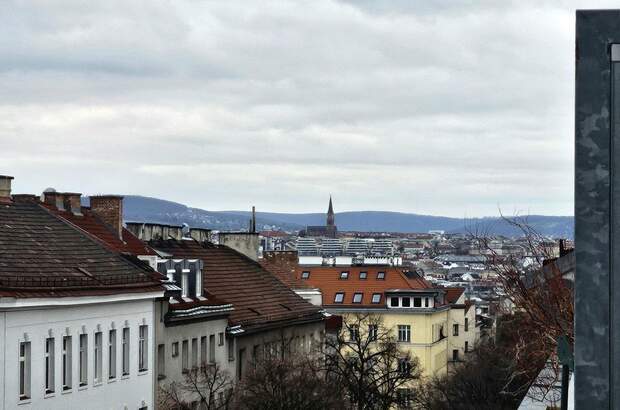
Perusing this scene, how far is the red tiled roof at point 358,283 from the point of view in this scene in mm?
139000

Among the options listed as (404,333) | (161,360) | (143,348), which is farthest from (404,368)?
(404,333)

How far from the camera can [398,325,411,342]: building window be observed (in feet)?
441

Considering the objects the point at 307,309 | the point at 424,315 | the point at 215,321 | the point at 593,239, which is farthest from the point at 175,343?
the point at 424,315

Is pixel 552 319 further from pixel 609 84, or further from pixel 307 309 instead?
pixel 307 309

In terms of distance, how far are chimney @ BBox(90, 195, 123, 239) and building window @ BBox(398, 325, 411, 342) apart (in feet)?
A: 250

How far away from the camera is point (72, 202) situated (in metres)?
57.2

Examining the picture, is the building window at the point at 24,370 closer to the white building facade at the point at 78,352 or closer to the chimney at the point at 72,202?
the white building facade at the point at 78,352

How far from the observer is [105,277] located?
47.9m

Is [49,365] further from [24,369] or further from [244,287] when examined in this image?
[244,287]

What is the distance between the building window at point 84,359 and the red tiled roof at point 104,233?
330 inches

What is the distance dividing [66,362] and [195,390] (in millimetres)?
10192

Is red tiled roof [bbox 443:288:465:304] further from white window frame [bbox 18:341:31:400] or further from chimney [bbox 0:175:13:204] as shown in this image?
white window frame [bbox 18:341:31:400]

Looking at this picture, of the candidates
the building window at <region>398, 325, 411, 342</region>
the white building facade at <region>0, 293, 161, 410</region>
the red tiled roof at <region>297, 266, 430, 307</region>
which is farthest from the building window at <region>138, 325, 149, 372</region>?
the red tiled roof at <region>297, 266, 430, 307</region>

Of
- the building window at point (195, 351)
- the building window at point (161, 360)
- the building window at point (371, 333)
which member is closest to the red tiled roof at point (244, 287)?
the building window at point (371, 333)
